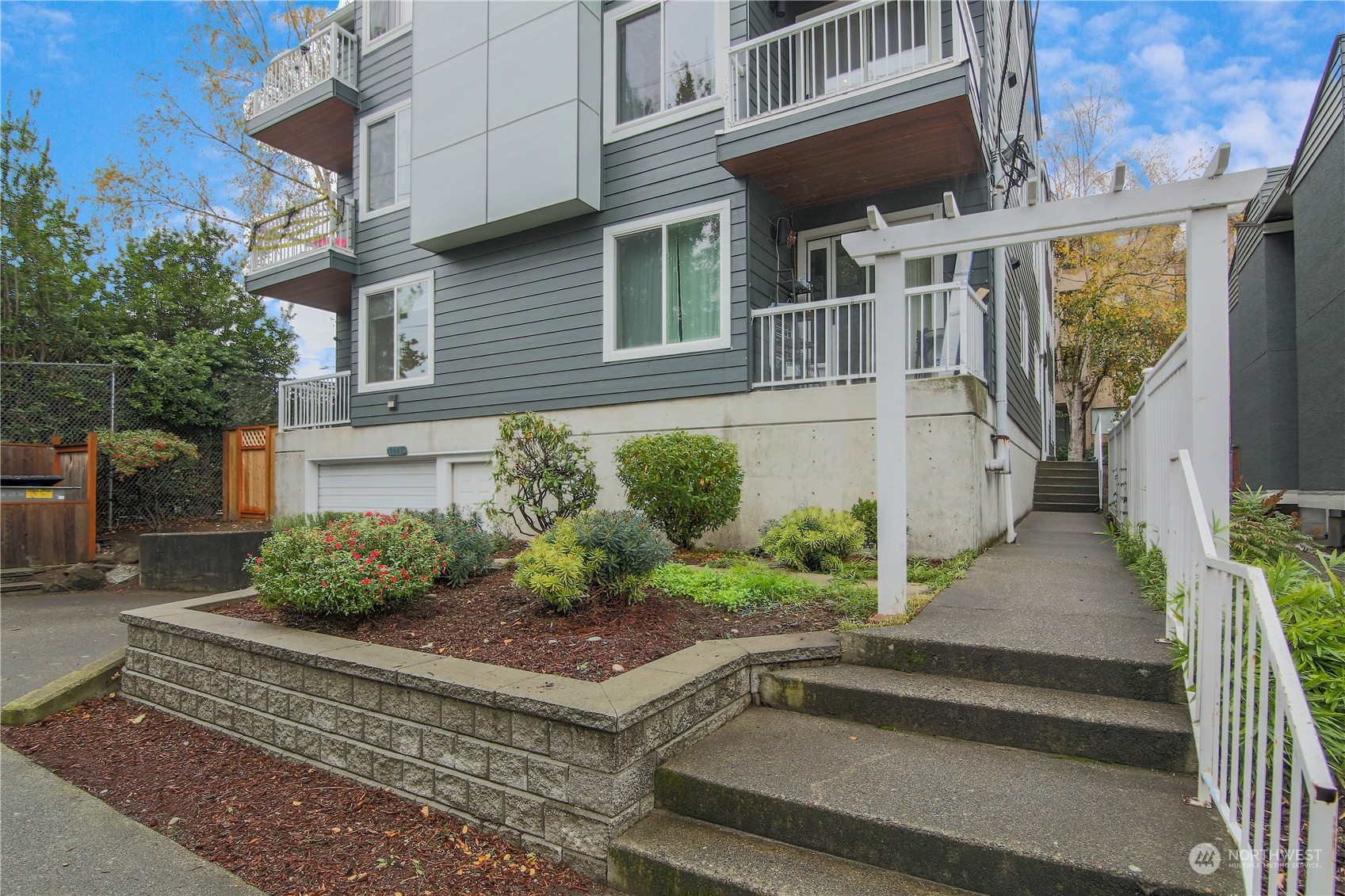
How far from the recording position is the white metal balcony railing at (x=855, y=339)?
6285 mm

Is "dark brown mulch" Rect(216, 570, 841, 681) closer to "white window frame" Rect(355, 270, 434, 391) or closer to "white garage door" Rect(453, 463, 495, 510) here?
"white garage door" Rect(453, 463, 495, 510)

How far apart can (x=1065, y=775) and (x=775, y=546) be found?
3165mm

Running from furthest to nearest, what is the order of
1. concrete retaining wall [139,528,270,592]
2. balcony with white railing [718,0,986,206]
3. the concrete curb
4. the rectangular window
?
1. the rectangular window
2. concrete retaining wall [139,528,270,592]
3. balcony with white railing [718,0,986,206]
4. the concrete curb

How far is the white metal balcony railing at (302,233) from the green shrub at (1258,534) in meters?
11.2

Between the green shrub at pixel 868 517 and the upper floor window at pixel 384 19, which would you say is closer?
the green shrub at pixel 868 517

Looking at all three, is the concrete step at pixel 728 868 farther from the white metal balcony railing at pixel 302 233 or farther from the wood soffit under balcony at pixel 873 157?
the white metal balcony railing at pixel 302 233

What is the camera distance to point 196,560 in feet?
28.2

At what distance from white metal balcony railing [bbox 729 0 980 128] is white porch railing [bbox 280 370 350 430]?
773 cm

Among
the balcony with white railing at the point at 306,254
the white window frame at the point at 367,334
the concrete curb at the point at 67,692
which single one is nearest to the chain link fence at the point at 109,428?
the balcony with white railing at the point at 306,254

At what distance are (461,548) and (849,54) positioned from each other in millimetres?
5818

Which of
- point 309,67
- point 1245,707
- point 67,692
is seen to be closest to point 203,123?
point 309,67

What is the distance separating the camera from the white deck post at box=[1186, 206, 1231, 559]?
2.99 metres

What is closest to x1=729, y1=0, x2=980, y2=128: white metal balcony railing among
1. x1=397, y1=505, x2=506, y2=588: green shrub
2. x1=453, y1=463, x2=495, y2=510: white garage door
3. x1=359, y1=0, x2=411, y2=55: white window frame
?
x1=397, y1=505, x2=506, y2=588: green shrub

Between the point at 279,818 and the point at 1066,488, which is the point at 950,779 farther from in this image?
the point at 1066,488
